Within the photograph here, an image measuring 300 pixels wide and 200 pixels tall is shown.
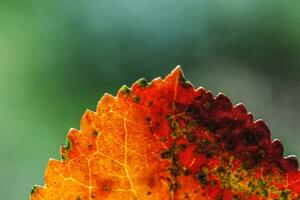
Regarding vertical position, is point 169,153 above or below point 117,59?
below

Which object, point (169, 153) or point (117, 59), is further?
point (117, 59)

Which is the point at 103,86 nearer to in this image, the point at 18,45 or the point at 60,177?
the point at 18,45

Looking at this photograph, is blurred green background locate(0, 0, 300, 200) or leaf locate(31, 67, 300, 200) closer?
leaf locate(31, 67, 300, 200)

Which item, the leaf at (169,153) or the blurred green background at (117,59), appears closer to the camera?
the leaf at (169,153)

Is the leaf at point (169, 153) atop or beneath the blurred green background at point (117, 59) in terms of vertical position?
beneath

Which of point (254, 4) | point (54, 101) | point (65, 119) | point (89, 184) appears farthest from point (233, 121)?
point (254, 4)
